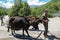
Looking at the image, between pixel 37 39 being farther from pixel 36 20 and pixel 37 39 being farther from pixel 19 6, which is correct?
pixel 19 6

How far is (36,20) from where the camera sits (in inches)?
420

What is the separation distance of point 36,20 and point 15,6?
15.5 metres

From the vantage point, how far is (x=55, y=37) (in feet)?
36.3

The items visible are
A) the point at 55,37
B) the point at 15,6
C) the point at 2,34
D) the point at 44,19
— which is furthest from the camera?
the point at 15,6

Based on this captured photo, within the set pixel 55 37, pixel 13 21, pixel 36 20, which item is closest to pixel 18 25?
pixel 13 21

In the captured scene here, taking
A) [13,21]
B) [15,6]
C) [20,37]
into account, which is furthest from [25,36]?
[15,6]

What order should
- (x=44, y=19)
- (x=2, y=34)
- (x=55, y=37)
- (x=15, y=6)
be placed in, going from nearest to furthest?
(x=44, y=19) < (x=55, y=37) < (x=2, y=34) < (x=15, y=6)

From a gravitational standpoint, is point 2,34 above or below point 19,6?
below

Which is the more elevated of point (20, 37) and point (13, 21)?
point (13, 21)

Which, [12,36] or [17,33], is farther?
[17,33]

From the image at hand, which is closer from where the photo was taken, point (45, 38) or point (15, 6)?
point (45, 38)

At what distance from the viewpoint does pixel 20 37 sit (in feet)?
36.4

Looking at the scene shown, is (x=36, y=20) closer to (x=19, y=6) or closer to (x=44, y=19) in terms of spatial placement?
(x=44, y=19)

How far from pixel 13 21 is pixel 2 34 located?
1.31m
